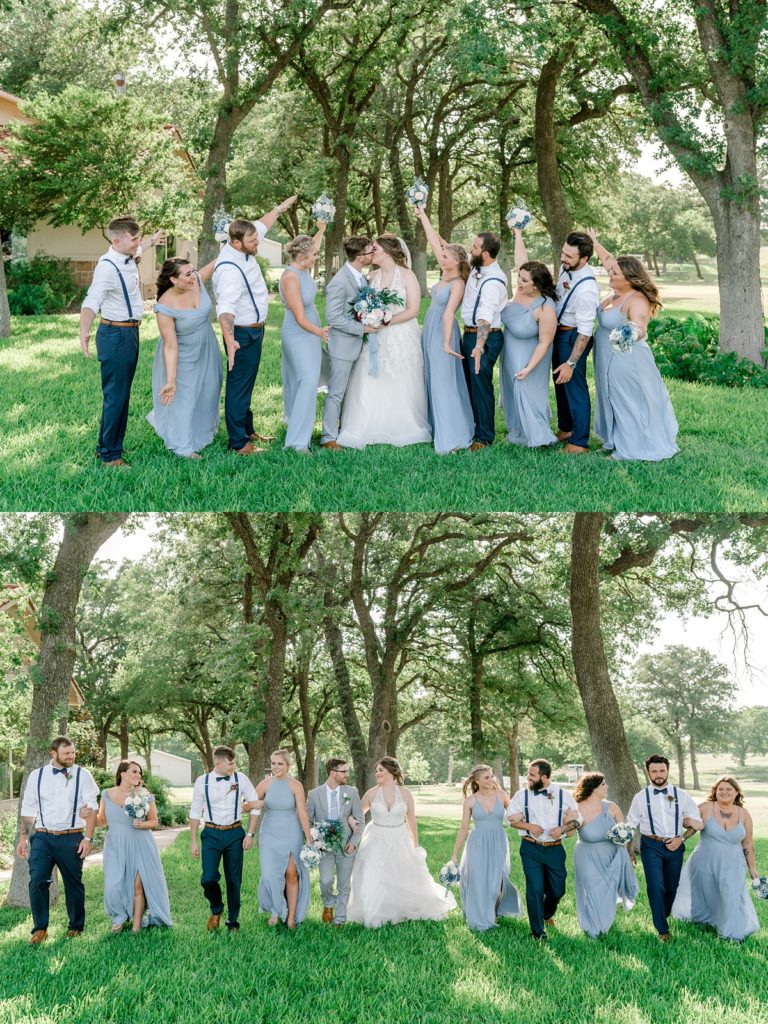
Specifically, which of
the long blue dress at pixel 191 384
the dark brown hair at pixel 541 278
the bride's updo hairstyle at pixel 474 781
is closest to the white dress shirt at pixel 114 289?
the long blue dress at pixel 191 384

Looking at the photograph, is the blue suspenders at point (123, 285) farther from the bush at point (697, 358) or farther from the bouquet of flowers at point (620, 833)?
the bush at point (697, 358)

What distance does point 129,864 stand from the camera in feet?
28.1

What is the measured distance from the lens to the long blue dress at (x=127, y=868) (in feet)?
27.9

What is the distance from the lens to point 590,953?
767 centimetres

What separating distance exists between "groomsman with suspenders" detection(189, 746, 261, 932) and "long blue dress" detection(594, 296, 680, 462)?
17.1 ft

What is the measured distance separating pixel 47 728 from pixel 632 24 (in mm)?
14805

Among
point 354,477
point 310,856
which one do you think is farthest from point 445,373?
point 310,856

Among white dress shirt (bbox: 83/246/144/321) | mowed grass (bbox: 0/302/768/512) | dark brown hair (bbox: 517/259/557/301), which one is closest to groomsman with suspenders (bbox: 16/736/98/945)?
mowed grass (bbox: 0/302/768/512)

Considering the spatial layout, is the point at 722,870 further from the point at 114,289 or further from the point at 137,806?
the point at 114,289

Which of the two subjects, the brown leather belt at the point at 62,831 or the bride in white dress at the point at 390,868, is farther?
the bride in white dress at the point at 390,868

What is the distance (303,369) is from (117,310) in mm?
2100

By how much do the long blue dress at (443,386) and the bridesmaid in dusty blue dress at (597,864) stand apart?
12.6 ft

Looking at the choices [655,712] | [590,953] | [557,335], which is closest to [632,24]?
[557,335]

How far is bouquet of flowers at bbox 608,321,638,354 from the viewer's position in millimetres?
10188
